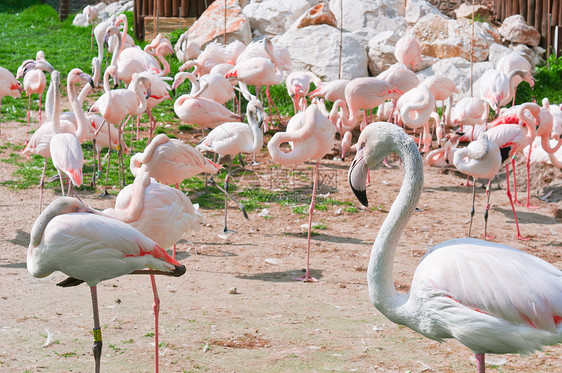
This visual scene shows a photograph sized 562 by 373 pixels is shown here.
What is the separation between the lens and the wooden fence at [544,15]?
13.1 m

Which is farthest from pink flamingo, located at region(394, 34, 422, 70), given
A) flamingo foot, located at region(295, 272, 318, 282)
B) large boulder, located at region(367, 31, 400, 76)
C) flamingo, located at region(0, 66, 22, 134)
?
flamingo foot, located at region(295, 272, 318, 282)

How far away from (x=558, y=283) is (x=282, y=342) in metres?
1.92

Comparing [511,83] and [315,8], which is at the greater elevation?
[315,8]

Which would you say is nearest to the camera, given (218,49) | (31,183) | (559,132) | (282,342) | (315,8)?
(282,342)

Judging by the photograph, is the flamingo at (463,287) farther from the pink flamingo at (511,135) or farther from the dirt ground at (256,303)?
the pink flamingo at (511,135)

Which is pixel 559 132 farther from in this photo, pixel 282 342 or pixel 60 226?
pixel 60 226

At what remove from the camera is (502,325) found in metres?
2.97

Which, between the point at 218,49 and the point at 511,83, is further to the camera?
the point at 218,49

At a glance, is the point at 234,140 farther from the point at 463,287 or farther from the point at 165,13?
the point at 165,13

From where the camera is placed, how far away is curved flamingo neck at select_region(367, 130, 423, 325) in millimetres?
3119

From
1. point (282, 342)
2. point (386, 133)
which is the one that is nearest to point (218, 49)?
point (282, 342)

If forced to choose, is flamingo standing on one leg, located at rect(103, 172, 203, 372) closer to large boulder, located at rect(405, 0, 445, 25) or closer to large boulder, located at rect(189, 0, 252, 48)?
large boulder, located at rect(189, 0, 252, 48)

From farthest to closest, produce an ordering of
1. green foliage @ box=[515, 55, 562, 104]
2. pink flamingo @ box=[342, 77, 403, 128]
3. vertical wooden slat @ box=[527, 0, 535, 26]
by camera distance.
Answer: vertical wooden slat @ box=[527, 0, 535, 26] → green foliage @ box=[515, 55, 562, 104] → pink flamingo @ box=[342, 77, 403, 128]

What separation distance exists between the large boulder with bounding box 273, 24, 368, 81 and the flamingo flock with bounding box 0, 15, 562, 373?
1377mm
